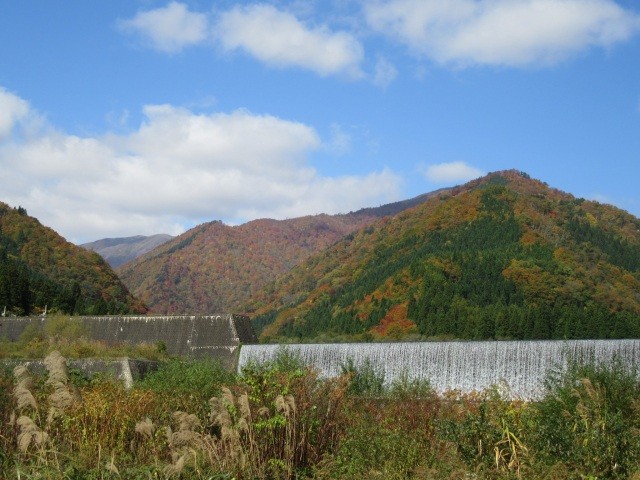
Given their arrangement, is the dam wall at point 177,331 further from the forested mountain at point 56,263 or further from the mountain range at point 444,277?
the forested mountain at point 56,263

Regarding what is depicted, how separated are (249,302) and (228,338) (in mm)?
74693

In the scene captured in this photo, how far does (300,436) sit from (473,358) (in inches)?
705

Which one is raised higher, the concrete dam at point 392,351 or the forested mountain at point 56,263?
the forested mountain at point 56,263

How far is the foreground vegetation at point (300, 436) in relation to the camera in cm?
930

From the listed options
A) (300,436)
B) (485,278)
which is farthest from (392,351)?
(485,278)

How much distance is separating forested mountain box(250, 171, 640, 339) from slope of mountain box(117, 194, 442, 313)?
1376 inches

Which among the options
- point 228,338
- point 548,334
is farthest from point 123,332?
point 548,334

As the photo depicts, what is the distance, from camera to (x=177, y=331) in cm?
3628

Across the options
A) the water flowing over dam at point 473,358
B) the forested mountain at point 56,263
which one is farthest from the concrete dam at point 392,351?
the forested mountain at point 56,263

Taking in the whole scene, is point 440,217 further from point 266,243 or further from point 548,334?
point 266,243

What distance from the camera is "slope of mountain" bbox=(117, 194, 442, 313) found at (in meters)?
128

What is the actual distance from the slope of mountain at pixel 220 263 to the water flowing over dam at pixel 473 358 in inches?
3390

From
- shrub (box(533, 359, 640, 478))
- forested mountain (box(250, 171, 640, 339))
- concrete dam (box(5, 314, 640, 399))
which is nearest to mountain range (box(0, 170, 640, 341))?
forested mountain (box(250, 171, 640, 339))

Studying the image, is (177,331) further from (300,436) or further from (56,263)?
(56,263)
